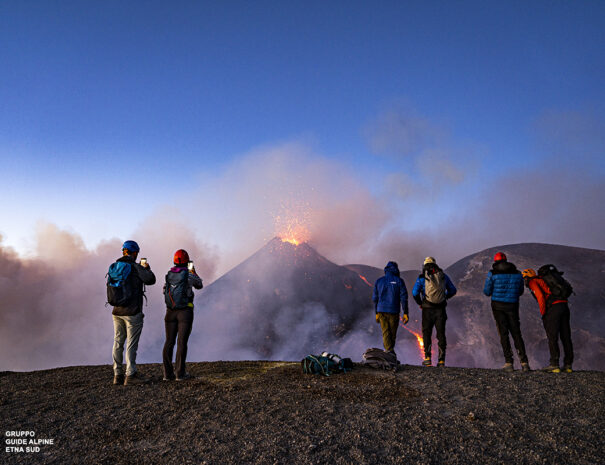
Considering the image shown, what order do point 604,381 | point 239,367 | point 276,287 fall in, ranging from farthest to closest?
point 276,287
point 239,367
point 604,381

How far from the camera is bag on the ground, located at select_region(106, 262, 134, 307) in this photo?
7453 mm

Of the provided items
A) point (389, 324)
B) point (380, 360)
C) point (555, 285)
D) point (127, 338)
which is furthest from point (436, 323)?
point (127, 338)

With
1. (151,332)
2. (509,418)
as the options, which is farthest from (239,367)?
(151,332)

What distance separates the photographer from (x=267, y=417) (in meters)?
4.99

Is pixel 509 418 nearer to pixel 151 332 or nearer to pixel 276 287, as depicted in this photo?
pixel 276 287

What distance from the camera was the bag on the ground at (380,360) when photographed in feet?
27.7

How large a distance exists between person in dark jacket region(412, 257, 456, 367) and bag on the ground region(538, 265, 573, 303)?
7.11 feet

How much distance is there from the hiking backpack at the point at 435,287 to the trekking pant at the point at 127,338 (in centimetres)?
728

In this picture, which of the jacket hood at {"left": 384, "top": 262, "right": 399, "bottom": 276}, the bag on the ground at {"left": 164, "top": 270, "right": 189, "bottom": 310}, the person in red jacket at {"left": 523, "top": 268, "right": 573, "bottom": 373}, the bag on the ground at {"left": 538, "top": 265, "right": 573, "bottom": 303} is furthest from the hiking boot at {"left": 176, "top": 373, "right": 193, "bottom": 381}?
the bag on the ground at {"left": 538, "top": 265, "right": 573, "bottom": 303}

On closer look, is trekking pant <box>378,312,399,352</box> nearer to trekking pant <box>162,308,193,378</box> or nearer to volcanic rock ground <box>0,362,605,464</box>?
volcanic rock ground <box>0,362,605,464</box>

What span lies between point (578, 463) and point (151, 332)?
57981mm

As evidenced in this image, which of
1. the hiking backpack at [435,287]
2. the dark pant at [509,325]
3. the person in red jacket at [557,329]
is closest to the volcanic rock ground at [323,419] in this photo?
the person in red jacket at [557,329]

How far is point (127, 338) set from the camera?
769cm

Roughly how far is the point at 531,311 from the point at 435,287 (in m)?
24.7
